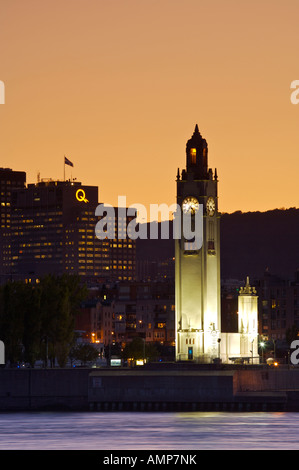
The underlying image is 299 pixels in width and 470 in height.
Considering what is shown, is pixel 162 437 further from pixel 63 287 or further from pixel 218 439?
pixel 63 287

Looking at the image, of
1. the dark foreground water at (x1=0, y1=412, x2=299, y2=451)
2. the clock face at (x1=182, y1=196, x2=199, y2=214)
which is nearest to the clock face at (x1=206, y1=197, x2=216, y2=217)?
the clock face at (x1=182, y1=196, x2=199, y2=214)

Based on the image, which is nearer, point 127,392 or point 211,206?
point 127,392

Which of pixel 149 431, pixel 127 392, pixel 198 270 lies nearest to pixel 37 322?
pixel 127 392

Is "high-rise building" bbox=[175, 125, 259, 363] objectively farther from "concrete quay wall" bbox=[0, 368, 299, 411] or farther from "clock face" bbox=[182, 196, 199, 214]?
"concrete quay wall" bbox=[0, 368, 299, 411]

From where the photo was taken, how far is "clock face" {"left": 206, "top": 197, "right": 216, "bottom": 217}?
184750 mm

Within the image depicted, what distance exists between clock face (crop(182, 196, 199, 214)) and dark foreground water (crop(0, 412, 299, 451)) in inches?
1622

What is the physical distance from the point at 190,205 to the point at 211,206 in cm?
321

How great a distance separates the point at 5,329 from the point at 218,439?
5055 cm

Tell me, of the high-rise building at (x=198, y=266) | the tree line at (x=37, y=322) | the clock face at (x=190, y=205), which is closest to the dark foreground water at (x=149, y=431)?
the tree line at (x=37, y=322)

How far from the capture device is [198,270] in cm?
18450

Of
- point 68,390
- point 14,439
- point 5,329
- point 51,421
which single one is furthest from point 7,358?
point 14,439

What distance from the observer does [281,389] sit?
163m

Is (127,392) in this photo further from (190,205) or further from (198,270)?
(190,205)

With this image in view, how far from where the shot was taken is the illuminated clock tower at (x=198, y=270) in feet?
598
